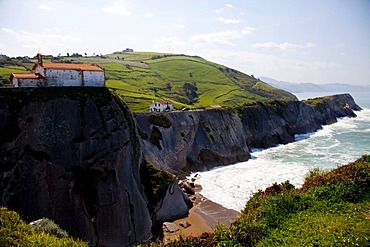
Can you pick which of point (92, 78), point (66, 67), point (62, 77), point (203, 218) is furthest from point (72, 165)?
point (203, 218)

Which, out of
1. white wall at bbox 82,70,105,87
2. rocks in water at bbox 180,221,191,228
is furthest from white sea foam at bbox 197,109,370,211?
white wall at bbox 82,70,105,87

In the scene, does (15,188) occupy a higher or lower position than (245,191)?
higher

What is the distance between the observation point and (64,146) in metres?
30.6

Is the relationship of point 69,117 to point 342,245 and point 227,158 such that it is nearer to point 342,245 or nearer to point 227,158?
point 342,245

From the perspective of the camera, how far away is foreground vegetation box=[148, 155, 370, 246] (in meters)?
15.3

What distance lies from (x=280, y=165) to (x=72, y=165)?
45194 mm

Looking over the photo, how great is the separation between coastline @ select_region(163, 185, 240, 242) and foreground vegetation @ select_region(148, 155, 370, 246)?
1583 centimetres

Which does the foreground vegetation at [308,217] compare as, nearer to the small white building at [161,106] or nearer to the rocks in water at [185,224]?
the rocks in water at [185,224]

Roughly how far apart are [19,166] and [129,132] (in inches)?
495

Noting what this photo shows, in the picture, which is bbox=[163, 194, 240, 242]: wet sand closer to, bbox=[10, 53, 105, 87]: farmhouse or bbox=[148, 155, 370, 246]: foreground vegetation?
bbox=[148, 155, 370, 246]: foreground vegetation

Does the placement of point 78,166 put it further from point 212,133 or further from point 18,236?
point 212,133

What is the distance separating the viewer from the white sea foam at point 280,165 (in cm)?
4744

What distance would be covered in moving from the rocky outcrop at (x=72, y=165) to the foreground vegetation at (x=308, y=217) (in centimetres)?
1654

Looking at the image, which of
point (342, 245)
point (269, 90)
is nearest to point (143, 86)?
point (269, 90)
